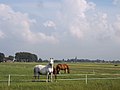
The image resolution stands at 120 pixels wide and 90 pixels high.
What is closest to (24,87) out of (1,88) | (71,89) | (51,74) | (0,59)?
(1,88)

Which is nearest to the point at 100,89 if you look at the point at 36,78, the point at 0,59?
the point at 36,78

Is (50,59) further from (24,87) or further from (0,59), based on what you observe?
(0,59)

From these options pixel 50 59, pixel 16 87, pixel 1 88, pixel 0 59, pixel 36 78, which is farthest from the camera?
pixel 0 59

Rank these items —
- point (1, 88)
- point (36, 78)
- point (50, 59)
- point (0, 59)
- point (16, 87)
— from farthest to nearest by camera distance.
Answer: point (0, 59)
point (36, 78)
point (50, 59)
point (16, 87)
point (1, 88)

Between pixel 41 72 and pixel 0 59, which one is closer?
pixel 41 72

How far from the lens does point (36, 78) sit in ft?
116

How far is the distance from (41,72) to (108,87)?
10673mm

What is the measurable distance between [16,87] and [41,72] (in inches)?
362

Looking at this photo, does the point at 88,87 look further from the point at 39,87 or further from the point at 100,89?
the point at 39,87

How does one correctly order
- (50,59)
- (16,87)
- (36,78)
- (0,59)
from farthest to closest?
(0,59)
(36,78)
(50,59)
(16,87)

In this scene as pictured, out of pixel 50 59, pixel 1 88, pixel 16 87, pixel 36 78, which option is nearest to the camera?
pixel 1 88

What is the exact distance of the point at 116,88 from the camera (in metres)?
25.2

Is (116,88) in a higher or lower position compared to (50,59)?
lower

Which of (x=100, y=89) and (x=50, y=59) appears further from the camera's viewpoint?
(x=50, y=59)
